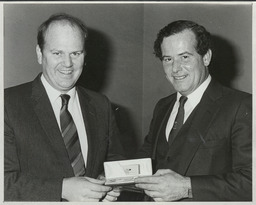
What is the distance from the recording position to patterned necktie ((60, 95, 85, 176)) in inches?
64.3

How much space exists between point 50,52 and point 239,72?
4.62ft

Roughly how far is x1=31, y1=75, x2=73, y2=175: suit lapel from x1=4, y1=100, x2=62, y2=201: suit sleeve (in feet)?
0.40

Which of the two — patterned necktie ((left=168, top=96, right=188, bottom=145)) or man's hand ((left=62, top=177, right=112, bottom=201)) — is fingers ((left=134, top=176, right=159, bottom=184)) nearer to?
man's hand ((left=62, top=177, right=112, bottom=201))

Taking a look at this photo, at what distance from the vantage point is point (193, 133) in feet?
5.44

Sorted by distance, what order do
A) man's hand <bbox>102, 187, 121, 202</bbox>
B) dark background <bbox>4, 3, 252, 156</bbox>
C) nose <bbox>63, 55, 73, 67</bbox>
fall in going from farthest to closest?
dark background <bbox>4, 3, 252, 156</bbox> < nose <bbox>63, 55, 73, 67</bbox> < man's hand <bbox>102, 187, 121, 202</bbox>

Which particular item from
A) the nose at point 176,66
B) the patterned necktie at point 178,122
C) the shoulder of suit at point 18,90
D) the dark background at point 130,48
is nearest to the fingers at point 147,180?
A: the patterned necktie at point 178,122

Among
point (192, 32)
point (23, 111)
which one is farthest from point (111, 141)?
point (192, 32)

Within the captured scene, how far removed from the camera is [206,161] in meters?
1.60

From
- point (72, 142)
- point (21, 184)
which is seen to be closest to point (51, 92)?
point (72, 142)

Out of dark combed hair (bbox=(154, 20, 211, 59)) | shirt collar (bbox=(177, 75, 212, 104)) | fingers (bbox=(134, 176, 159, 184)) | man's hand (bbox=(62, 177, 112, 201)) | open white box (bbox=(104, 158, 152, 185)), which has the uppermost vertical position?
dark combed hair (bbox=(154, 20, 211, 59))

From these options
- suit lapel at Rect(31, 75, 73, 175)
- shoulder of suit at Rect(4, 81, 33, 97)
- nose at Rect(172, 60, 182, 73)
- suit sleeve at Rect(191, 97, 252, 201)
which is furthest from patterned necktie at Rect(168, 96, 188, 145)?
shoulder of suit at Rect(4, 81, 33, 97)

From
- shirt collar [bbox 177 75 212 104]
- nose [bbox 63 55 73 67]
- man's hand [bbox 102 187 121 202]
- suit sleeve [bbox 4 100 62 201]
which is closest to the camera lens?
suit sleeve [bbox 4 100 62 201]

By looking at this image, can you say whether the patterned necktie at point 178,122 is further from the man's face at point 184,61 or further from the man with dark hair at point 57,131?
the man with dark hair at point 57,131

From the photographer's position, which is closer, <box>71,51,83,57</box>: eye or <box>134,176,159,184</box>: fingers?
<box>134,176,159,184</box>: fingers
